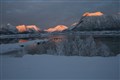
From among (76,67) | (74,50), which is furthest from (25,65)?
(74,50)

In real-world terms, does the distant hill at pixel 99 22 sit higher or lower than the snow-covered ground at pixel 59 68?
higher

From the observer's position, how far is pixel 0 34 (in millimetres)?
4715

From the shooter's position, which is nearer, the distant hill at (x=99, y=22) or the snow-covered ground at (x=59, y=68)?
the snow-covered ground at (x=59, y=68)

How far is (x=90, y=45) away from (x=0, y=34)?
113 inches

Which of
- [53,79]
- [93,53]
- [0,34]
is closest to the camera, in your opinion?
[53,79]

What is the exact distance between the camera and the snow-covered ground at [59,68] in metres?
1.73

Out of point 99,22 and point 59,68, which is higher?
point 99,22

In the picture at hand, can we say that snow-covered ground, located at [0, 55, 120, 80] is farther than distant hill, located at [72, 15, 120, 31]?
No

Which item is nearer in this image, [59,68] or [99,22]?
[59,68]

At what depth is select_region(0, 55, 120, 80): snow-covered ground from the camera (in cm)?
173

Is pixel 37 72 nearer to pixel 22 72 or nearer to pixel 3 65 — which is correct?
pixel 22 72

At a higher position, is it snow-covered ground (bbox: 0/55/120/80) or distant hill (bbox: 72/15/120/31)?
distant hill (bbox: 72/15/120/31)

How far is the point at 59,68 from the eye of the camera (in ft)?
6.29

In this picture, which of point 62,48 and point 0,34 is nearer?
point 62,48
